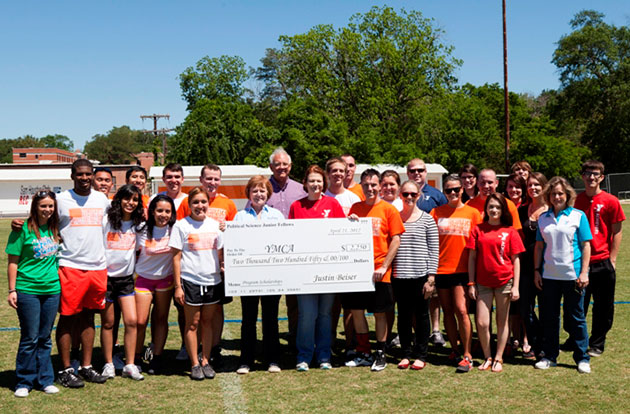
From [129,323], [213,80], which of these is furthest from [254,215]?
[213,80]

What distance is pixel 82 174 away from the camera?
5.31 metres

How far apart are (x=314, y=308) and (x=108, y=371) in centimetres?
200

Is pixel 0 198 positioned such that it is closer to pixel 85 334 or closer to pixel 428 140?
pixel 428 140

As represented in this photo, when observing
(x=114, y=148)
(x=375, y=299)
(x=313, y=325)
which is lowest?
(x=313, y=325)

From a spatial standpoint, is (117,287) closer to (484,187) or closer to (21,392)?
(21,392)

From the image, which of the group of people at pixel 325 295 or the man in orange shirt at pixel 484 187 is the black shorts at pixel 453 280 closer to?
the group of people at pixel 325 295

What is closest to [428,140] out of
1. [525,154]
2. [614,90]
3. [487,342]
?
[525,154]

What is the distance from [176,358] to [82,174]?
220 cm

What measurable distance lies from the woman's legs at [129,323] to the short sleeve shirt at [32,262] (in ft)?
2.15

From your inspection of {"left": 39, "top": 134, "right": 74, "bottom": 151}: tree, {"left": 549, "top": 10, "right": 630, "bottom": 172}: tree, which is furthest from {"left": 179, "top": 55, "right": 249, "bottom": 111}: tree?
{"left": 39, "top": 134, "right": 74, "bottom": 151}: tree

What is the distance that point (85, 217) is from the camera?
5.29 metres

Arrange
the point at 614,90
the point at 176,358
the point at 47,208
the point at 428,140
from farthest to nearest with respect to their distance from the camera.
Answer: the point at 614,90
the point at 428,140
the point at 176,358
the point at 47,208

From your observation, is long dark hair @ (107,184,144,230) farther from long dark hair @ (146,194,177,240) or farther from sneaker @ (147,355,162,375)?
sneaker @ (147,355,162,375)

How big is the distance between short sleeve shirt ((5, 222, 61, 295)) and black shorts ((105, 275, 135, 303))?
0.52 meters
